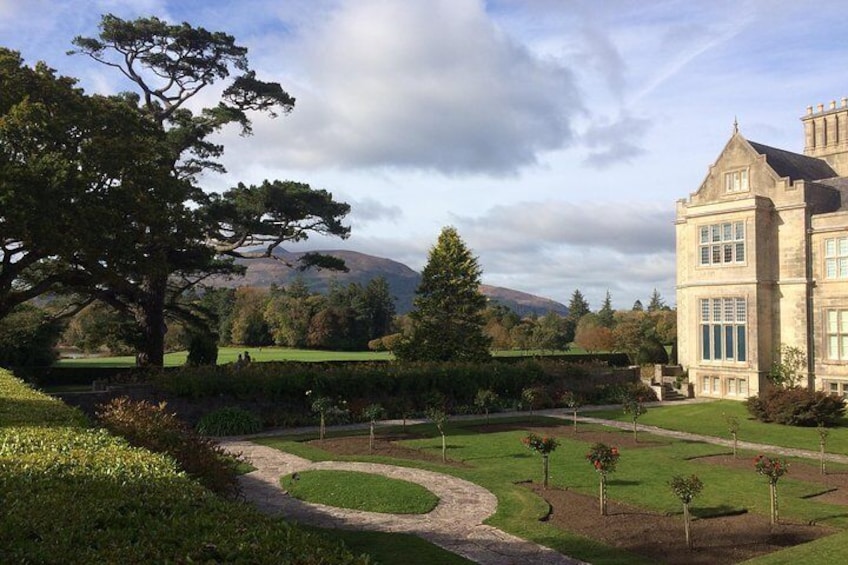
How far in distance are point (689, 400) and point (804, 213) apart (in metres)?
9.93

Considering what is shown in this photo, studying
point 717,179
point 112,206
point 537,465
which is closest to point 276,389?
point 112,206

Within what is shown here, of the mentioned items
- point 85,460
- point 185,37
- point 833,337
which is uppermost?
point 185,37

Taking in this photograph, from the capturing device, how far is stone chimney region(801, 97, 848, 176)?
1384 inches

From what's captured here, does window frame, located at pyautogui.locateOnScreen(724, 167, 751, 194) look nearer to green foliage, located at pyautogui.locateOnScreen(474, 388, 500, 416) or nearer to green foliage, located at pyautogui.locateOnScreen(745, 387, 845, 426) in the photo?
green foliage, located at pyautogui.locateOnScreen(745, 387, 845, 426)

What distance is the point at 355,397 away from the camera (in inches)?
1023

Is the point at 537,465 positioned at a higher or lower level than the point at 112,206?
lower

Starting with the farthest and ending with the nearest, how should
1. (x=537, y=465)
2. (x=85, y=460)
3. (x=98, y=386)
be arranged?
(x=98, y=386), (x=537, y=465), (x=85, y=460)

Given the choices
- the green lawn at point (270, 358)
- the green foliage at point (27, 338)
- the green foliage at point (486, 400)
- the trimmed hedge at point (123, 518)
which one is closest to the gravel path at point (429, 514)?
the trimmed hedge at point (123, 518)

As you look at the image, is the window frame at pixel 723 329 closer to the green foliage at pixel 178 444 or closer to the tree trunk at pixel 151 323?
the tree trunk at pixel 151 323

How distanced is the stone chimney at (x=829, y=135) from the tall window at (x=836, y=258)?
8.15 meters

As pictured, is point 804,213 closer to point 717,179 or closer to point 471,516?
point 717,179

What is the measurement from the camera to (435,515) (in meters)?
12.0

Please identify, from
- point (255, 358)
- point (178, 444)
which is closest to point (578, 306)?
point (255, 358)

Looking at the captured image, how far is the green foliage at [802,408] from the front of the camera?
79.0 ft
